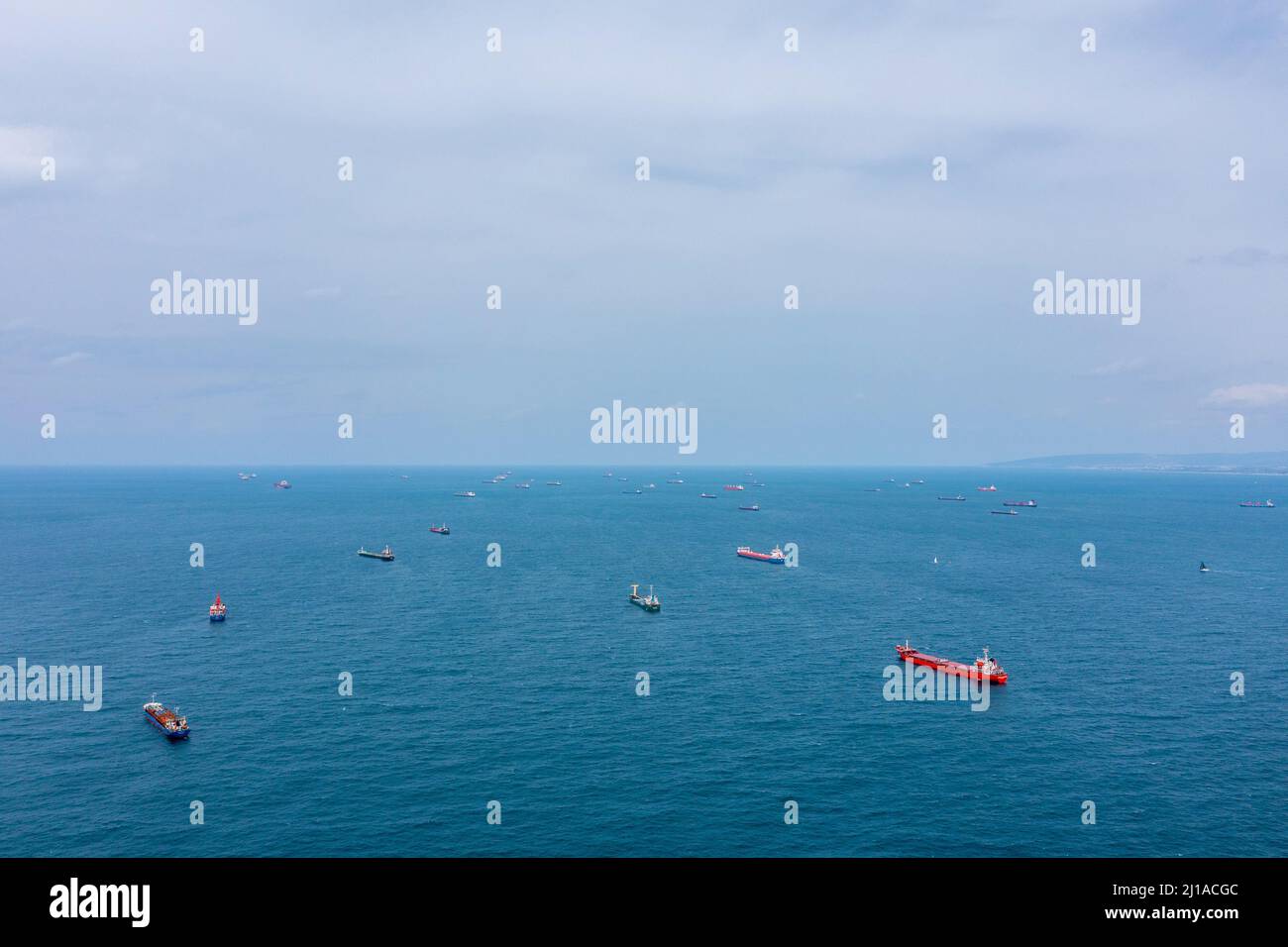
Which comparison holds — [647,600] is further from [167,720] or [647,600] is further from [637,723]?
[167,720]

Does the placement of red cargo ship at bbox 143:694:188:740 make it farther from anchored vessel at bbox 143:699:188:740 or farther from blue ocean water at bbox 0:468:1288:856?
blue ocean water at bbox 0:468:1288:856

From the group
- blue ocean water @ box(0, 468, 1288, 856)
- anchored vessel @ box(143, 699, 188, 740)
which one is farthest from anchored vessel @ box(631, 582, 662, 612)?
anchored vessel @ box(143, 699, 188, 740)

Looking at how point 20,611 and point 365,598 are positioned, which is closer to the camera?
point 20,611

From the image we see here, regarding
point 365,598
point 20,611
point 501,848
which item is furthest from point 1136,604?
point 20,611

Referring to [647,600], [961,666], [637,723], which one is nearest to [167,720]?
[637,723]

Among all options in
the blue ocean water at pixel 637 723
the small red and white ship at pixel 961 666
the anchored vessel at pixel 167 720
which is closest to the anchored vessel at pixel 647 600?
the blue ocean water at pixel 637 723
